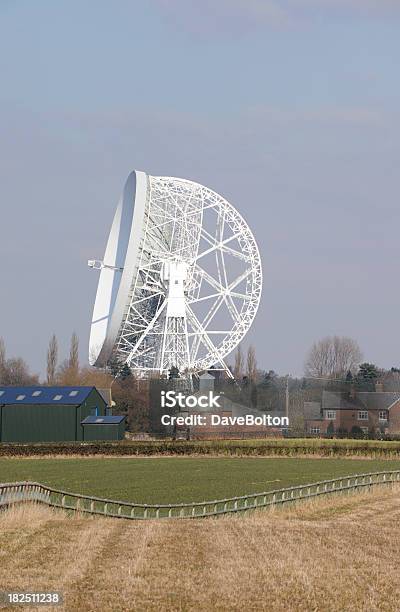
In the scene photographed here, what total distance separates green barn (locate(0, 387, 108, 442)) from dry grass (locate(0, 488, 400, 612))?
2901 inches

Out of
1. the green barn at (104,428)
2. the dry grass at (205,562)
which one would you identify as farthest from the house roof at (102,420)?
the dry grass at (205,562)

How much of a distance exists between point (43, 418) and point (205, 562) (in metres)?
85.5

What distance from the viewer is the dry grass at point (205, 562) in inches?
666

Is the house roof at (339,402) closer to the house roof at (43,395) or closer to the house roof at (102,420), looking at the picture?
the house roof at (102,420)

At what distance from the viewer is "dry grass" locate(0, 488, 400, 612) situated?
1692 centimetres

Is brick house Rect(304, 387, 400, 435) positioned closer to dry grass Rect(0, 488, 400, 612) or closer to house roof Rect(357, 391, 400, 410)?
house roof Rect(357, 391, 400, 410)

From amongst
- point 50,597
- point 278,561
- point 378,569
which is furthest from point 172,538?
point 50,597

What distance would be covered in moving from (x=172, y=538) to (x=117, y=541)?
5.01ft

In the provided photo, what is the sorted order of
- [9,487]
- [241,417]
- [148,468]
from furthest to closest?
[241,417] → [148,468] → [9,487]

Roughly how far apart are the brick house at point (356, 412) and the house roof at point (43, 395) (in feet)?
99.3

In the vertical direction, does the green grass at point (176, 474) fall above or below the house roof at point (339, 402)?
below

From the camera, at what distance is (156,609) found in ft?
52.7

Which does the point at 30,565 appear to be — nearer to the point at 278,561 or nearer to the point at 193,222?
the point at 278,561

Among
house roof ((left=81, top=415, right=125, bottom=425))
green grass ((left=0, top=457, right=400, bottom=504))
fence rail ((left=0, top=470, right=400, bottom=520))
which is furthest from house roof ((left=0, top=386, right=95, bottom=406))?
fence rail ((left=0, top=470, right=400, bottom=520))
